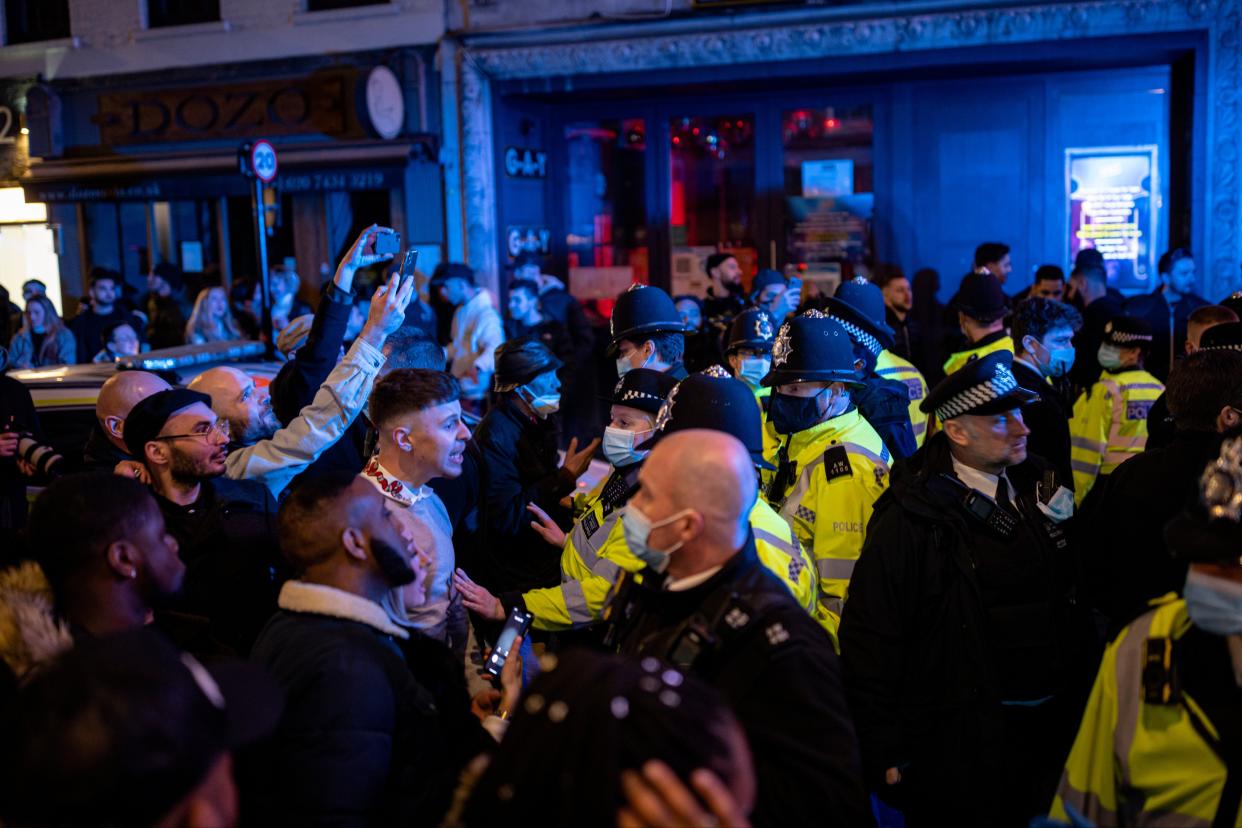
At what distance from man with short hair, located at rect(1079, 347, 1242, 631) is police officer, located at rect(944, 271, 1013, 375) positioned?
3.21m

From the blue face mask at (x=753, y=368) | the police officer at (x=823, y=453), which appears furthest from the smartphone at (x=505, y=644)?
the blue face mask at (x=753, y=368)

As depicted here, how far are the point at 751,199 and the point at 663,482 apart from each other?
518 inches

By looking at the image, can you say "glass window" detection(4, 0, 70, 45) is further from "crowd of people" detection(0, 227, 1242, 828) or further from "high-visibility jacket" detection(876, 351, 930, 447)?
"high-visibility jacket" detection(876, 351, 930, 447)

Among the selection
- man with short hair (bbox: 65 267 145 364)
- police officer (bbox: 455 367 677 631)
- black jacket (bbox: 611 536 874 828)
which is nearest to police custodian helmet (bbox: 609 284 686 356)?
police officer (bbox: 455 367 677 631)

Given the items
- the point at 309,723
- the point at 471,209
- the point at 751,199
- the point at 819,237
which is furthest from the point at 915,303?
the point at 309,723

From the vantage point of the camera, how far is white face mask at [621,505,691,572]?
2.98 metres

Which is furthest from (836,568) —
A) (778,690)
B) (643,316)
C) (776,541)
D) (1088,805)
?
(643,316)

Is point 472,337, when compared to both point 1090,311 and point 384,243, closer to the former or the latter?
point 384,243

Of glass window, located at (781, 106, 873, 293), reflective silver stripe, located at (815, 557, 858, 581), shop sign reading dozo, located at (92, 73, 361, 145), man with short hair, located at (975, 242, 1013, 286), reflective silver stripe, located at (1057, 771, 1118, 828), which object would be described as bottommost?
reflective silver stripe, located at (1057, 771, 1118, 828)

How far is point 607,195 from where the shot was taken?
53.6 ft

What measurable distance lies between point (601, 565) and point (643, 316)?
2.31m

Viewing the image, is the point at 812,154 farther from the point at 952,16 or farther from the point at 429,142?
the point at 429,142

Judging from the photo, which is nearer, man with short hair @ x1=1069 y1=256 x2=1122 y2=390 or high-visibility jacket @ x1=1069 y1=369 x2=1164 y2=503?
high-visibility jacket @ x1=1069 y1=369 x2=1164 y2=503

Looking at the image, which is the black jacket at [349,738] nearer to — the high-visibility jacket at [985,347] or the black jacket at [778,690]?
the black jacket at [778,690]
